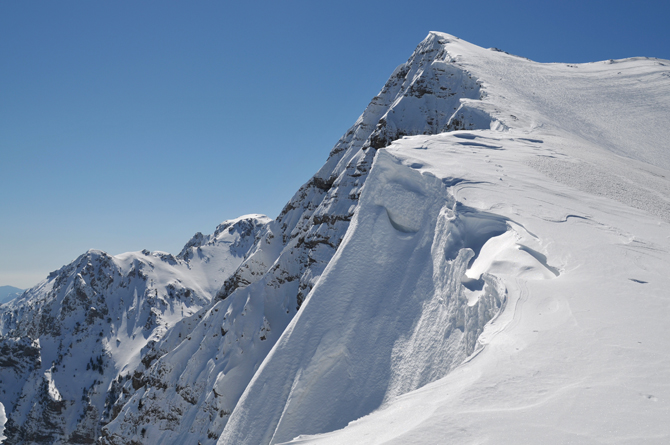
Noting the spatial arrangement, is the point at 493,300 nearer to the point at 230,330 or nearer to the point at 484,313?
the point at 484,313

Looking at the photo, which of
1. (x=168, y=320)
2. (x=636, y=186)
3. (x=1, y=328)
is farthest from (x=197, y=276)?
(x=636, y=186)

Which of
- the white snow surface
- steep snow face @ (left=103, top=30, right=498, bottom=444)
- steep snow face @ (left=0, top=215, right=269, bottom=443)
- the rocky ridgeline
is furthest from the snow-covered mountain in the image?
steep snow face @ (left=0, top=215, right=269, bottom=443)

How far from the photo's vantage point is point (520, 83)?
26734 mm

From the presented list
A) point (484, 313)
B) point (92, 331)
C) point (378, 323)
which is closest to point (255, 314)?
point (378, 323)

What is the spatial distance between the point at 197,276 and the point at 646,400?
127 meters

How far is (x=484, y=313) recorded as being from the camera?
5.01 metres

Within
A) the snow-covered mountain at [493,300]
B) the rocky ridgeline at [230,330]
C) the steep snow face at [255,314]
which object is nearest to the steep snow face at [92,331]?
the rocky ridgeline at [230,330]

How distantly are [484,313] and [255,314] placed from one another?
110 feet

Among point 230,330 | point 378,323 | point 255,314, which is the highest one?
point 378,323

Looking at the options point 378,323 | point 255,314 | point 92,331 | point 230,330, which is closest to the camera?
point 378,323

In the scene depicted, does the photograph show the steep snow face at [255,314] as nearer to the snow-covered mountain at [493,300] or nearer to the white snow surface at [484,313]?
the snow-covered mountain at [493,300]

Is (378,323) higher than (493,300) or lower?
lower

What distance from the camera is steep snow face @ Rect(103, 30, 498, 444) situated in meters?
31.5

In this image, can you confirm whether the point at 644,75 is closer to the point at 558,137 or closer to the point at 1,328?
the point at 558,137
